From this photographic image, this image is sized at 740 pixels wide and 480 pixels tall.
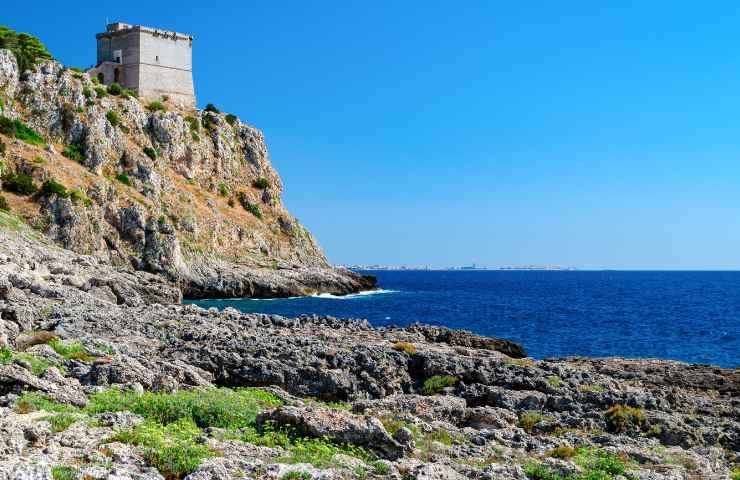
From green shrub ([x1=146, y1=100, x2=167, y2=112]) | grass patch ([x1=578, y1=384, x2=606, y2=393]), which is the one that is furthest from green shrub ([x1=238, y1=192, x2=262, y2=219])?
grass patch ([x1=578, y1=384, x2=606, y2=393])

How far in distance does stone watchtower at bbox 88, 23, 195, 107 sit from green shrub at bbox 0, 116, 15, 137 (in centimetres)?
2428

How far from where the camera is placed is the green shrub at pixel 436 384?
1839 centimetres

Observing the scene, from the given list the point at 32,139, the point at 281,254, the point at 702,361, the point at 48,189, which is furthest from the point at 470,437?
the point at 281,254

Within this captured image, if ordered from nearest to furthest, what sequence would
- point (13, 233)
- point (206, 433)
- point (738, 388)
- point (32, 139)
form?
point (206, 433), point (738, 388), point (13, 233), point (32, 139)

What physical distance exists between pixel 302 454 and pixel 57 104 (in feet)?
218

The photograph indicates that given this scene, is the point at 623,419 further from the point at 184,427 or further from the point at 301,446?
the point at 184,427

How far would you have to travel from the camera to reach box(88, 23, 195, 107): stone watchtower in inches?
3371

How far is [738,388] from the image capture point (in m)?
23.8

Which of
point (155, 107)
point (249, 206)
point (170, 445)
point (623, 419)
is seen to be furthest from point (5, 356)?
point (249, 206)

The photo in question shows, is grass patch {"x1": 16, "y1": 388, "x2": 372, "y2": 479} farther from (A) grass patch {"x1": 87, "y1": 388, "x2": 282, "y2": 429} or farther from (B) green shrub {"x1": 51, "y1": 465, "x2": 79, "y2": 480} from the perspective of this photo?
(B) green shrub {"x1": 51, "y1": 465, "x2": 79, "y2": 480}

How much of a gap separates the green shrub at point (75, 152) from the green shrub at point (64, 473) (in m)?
63.9

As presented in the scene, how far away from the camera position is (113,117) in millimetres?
72625

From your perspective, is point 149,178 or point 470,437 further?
point 149,178

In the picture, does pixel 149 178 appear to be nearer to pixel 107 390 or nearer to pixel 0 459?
pixel 107 390
